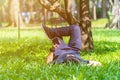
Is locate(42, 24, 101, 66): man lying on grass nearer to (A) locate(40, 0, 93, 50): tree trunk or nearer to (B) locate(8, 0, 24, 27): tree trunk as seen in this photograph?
(A) locate(40, 0, 93, 50): tree trunk

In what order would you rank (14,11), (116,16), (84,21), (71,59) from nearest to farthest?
(71,59) < (84,21) < (116,16) < (14,11)

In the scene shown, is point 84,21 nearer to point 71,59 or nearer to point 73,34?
point 73,34

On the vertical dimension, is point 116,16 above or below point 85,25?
below

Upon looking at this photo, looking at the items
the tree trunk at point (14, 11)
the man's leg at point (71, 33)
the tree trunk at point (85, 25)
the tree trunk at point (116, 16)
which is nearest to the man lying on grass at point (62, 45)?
the man's leg at point (71, 33)

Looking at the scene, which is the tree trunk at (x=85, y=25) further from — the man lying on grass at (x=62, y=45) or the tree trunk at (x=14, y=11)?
the tree trunk at (x=14, y=11)

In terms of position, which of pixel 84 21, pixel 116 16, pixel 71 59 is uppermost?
pixel 84 21

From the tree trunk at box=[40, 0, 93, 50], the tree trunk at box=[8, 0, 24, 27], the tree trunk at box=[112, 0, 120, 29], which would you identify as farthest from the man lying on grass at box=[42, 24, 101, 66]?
the tree trunk at box=[8, 0, 24, 27]

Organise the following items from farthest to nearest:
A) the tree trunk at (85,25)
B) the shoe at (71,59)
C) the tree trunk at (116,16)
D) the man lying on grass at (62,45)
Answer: the tree trunk at (116,16) < the tree trunk at (85,25) < the man lying on grass at (62,45) < the shoe at (71,59)

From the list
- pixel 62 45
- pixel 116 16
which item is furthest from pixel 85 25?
pixel 116 16

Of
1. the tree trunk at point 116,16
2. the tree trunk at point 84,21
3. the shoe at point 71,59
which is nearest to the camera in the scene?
the shoe at point 71,59

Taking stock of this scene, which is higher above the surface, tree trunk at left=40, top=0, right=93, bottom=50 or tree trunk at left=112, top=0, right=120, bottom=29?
tree trunk at left=40, top=0, right=93, bottom=50

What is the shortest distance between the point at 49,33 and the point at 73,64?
872 millimetres

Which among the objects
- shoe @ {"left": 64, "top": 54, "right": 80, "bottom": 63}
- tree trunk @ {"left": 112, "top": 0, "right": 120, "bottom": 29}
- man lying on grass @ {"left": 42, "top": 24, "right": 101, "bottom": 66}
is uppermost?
man lying on grass @ {"left": 42, "top": 24, "right": 101, "bottom": 66}

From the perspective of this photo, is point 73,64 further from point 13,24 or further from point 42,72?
point 13,24
